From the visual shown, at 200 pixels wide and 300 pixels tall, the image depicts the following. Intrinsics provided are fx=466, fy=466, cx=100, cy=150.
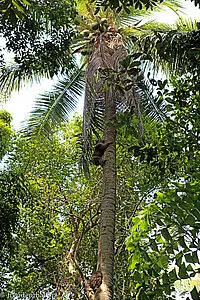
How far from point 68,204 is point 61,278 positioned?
1.39 meters

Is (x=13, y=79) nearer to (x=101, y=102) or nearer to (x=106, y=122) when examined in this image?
(x=101, y=102)

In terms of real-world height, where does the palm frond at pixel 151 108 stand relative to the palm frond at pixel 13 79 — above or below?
below

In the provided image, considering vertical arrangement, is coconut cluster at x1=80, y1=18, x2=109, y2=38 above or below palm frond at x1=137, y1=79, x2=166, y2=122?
above

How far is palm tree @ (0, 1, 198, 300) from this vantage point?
5.72m

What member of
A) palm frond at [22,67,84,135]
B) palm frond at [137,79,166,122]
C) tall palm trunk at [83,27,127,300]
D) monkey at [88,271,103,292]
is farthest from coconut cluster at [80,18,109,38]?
monkey at [88,271,103,292]

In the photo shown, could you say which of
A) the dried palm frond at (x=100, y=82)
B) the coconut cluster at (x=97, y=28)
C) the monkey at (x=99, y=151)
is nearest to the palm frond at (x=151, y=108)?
the dried palm frond at (x=100, y=82)

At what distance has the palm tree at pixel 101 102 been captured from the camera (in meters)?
5.72

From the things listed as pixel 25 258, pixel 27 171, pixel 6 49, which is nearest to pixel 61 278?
pixel 25 258

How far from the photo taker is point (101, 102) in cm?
767

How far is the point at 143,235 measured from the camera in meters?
2.03

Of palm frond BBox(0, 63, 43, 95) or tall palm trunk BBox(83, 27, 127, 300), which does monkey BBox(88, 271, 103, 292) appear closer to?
tall palm trunk BBox(83, 27, 127, 300)

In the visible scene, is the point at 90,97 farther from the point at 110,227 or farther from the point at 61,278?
the point at 61,278

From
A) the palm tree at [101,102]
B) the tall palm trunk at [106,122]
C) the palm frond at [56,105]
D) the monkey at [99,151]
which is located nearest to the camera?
the tall palm trunk at [106,122]

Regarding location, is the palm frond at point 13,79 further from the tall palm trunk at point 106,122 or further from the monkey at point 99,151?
the monkey at point 99,151
